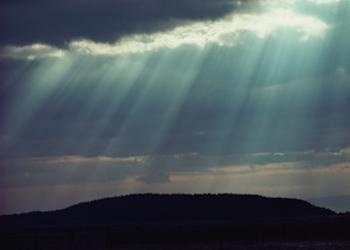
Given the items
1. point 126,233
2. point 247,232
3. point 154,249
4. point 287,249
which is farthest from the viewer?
point 126,233

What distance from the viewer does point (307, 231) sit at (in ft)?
446

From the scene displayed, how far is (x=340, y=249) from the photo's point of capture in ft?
284

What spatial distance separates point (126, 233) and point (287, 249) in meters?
67.8

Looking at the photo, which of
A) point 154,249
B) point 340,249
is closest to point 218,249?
point 154,249

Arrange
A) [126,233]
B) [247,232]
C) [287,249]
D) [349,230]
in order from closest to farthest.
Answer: [287,249] < [349,230] < [247,232] < [126,233]

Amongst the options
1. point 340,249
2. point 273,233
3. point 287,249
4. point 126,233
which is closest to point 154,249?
point 287,249

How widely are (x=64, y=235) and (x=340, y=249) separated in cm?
2826

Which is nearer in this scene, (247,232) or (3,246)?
(3,246)

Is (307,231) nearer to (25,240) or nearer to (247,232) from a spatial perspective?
(247,232)

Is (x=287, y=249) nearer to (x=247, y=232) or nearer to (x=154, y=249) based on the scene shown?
(x=154, y=249)

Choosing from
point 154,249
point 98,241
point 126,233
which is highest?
point 98,241

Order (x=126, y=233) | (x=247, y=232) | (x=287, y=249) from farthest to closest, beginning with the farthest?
(x=126, y=233), (x=247, y=232), (x=287, y=249)

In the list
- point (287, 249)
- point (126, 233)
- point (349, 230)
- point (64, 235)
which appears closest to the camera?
point (64, 235)

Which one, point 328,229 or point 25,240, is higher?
point 25,240
